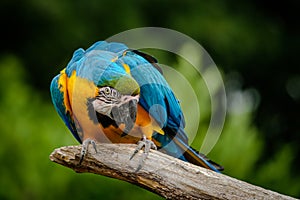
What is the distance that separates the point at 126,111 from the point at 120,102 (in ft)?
0.17

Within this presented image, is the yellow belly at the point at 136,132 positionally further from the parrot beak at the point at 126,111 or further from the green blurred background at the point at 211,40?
the green blurred background at the point at 211,40

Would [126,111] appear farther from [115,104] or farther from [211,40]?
[211,40]

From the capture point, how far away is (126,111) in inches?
77.7

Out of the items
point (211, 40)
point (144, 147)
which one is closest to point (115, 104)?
point (144, 147)

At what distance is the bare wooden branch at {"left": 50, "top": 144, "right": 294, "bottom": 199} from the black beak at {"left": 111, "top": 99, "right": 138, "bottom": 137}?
0.09 metres

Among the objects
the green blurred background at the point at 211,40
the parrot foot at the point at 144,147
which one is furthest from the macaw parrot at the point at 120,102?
the green blurred background at the point at 211,40

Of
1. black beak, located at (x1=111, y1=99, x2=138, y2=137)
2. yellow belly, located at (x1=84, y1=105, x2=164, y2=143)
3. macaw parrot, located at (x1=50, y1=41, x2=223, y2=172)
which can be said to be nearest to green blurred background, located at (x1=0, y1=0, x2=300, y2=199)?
macaw parrot, located at (x1=50, y1=41, x2=223, y2=172)

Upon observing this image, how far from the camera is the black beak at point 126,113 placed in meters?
1.95

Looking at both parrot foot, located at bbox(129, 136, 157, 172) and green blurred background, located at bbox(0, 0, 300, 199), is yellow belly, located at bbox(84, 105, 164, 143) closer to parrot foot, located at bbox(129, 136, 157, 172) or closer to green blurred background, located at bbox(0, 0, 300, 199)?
parrot foot, located at bbox(129, 136, 157, 172)

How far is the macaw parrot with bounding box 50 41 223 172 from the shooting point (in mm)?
1962

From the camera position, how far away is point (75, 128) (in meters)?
2.24

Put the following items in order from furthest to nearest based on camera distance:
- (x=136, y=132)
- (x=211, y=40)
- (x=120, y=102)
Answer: (x=211, y=40), (x=136, y=132), (x=120, y=102)

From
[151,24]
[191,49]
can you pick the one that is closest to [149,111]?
[191,49]

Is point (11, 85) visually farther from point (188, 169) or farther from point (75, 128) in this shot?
point (188, 169)
